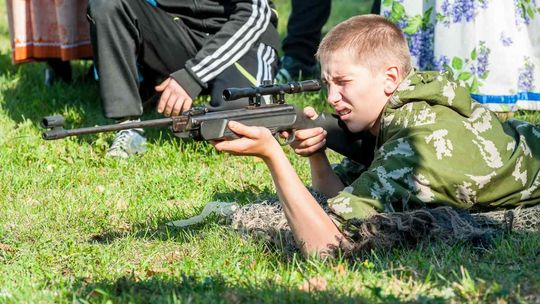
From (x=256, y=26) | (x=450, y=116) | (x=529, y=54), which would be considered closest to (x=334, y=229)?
(x=450, y=116)

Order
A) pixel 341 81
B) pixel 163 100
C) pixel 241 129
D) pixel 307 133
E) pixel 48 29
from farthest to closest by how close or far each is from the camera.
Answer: pixel 48 29 < pixel 163 100 < pixel 307 133 < pixel 341 81 < pixel 241 129

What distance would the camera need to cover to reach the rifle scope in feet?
11.7

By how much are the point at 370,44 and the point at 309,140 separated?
514mm

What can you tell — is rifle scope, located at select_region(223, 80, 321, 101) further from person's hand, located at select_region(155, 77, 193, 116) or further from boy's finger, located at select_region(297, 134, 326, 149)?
person's hand, located at select_region(155, 77, 193, 116)

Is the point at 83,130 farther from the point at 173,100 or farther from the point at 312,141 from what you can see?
the point at 173,100

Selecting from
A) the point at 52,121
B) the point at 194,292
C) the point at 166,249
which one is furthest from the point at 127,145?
the point at 194,292

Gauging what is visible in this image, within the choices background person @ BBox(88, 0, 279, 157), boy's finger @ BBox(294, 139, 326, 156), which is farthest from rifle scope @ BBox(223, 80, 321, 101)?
background person @ BBox(88, 0, 279, 157)

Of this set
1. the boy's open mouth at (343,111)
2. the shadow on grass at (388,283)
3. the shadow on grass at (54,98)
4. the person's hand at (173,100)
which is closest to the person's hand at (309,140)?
the boy's open mouth at (343,111)

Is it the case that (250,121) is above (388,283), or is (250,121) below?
above

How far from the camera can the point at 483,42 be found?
18.9 feet

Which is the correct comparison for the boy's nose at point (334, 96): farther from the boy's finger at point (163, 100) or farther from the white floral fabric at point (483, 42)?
the white floral fabric at point (483, 42)

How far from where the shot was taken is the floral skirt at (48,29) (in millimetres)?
6637

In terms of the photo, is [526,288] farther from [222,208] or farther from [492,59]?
[492,59]

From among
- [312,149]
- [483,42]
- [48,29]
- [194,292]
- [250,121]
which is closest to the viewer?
[194,292]
